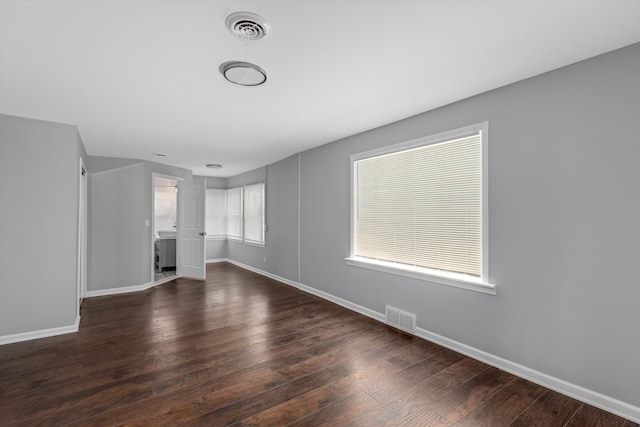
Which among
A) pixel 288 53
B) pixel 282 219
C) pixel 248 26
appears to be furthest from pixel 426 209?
pixel 282 219

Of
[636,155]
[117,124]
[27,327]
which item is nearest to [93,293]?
[27,327]

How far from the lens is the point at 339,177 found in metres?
4.38

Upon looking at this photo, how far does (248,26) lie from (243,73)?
1.65ft

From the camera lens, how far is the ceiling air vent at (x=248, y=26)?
5.36 feet

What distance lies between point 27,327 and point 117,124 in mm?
2517

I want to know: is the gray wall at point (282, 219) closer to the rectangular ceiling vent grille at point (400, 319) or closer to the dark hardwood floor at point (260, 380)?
the dark hardwood floor at point (260, 380)

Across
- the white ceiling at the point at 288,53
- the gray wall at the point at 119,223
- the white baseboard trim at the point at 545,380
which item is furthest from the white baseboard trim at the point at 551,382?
the gray wall at the point at 119,223

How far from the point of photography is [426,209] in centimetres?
322

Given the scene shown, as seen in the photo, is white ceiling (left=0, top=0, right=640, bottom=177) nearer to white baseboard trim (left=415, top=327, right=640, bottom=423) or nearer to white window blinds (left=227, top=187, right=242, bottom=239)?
white baseboard trim (left=415, top=327, right=640, bottom=423)

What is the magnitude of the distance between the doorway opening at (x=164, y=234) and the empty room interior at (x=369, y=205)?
2231mm

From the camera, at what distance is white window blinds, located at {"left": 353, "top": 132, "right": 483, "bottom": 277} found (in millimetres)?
2836

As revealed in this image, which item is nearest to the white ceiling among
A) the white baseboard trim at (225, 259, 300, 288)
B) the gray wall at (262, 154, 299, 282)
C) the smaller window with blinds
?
the smaller window with blinds

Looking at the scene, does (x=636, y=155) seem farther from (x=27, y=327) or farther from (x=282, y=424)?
(x=27, y=327)

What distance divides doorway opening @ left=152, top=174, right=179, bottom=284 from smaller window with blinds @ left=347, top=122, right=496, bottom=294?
435cm
